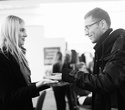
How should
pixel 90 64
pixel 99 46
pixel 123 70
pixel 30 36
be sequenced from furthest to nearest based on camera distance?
1. pixel 90 64
2. pixel 30 36
3. pixel 99 46
4. pixel 123 70

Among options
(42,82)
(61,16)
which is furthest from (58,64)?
(42,82)

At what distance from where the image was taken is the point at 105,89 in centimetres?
133

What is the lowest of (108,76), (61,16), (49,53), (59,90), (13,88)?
(59,90)

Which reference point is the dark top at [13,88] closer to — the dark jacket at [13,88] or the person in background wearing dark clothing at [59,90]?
the dark jacket at [13,88]

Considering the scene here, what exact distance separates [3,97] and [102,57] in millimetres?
844

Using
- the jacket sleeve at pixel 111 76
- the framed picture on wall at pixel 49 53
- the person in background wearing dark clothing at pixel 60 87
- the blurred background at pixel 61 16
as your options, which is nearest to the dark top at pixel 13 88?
the jacket sleeve at pixel 111 76

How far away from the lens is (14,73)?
1573mm

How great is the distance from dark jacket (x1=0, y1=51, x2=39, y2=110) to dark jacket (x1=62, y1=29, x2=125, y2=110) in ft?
1.13

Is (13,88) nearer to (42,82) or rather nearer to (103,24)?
(42,82)

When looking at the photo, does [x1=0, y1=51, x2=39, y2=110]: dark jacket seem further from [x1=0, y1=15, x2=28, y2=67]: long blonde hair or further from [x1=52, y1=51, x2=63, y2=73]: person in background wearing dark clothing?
[x1=52, y1=51, x2=63, y2=73]: person in background wearing dark clothing

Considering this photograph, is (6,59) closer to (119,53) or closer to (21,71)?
(21,71)

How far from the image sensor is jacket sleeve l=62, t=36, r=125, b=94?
51.0 inches

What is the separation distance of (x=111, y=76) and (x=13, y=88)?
0.79 m

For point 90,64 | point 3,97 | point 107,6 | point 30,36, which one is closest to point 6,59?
point 3,97
